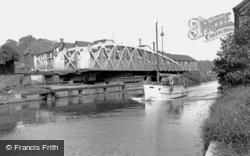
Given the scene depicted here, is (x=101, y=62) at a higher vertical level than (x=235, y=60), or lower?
higher

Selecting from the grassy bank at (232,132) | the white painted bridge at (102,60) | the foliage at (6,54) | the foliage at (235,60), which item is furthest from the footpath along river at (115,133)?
the white painted bridge at (102,60)

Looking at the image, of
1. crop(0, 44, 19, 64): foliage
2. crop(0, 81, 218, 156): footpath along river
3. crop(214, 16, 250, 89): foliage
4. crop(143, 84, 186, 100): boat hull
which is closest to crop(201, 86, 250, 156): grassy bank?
crop(0, 81, 218, 156): footpath along river

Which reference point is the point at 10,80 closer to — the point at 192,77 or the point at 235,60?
the point at 235,60

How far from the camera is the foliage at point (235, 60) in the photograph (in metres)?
19.9

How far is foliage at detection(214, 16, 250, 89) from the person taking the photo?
1992cm

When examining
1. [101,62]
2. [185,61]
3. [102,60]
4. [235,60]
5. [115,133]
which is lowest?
[115,133]

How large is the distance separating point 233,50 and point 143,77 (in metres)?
57.0

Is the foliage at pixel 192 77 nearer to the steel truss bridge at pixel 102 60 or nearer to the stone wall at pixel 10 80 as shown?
the steel truss bridge at pixel 102 60

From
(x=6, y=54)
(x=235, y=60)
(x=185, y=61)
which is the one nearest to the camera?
(x=235, y=60)

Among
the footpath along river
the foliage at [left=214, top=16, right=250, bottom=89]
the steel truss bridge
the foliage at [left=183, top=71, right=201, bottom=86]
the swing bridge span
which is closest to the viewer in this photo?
the footpath along river

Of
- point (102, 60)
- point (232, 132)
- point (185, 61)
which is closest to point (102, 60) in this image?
point (102, 60)

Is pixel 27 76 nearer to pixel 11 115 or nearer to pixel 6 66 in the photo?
pixel 6 66

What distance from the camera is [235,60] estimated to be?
20.2 metres

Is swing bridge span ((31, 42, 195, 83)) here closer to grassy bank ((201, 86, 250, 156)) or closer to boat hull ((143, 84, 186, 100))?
boat hull ((143, 84, 186, 100))
